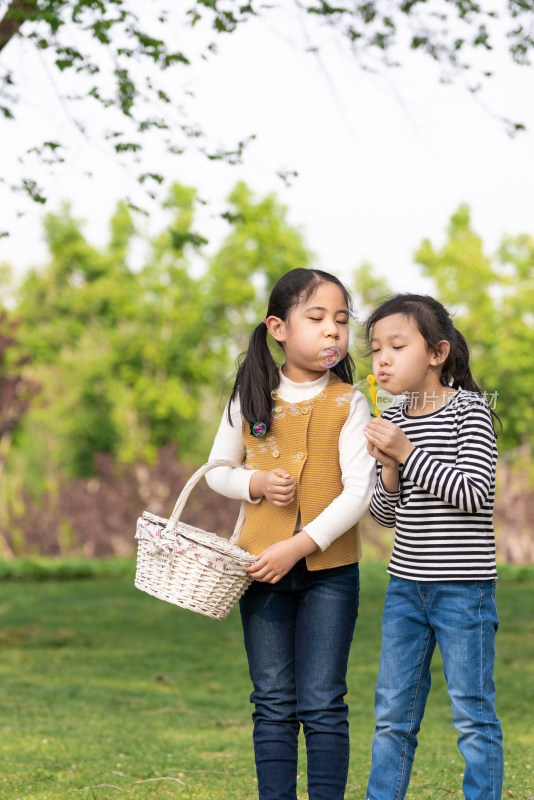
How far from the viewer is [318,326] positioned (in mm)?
2969

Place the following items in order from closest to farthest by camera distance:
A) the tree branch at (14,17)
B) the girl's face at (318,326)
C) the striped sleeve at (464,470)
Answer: the striped sleeve at (464,470), the girl's face at (318,326), the tree branch at (14,17)

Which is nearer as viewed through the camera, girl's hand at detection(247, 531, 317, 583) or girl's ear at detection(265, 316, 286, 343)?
girl's hand at detection(247, 531, 317, 583)

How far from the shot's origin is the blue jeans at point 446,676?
278 centimetres

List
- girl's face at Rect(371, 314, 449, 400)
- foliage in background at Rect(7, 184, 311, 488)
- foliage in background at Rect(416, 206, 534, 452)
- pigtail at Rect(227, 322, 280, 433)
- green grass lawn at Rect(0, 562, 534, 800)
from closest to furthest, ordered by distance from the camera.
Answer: girl's face at Rect(371, 314, 449, 400), pigtail at Rect(227, 322, 280, 433), green grass lawn at Rect(0, 562, 534, 800), foliage in background at Rect(416, 206, 534, 452), foliage in background at Rect(7, 184, 311, 488)

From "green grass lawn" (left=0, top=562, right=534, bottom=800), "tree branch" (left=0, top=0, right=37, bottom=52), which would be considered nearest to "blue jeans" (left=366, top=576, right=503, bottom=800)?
"green grass lawn" (left=0, top=562, right=534, bottom=800)

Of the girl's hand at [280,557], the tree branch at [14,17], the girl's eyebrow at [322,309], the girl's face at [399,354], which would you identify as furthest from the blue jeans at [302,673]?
the tree branch at [14,17]

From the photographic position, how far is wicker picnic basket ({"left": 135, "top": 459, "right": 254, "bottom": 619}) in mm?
2842

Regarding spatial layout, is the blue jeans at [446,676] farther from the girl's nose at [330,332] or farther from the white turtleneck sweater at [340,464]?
the girl's nose at [330,332]

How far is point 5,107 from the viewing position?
7281 millimetres

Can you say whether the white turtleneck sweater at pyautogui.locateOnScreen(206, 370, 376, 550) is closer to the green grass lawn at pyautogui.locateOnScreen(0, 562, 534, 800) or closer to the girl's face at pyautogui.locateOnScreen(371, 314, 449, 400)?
the girl's face at pyautogui.locateOnScreen(371, 314, 449, 400)

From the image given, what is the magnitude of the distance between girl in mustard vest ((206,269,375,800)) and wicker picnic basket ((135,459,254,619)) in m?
0.08

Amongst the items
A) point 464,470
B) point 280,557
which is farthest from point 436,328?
point 280,557

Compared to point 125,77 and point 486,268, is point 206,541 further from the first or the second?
point 486,268

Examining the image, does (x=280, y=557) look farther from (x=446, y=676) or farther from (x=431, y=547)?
(x=446, y=676)
